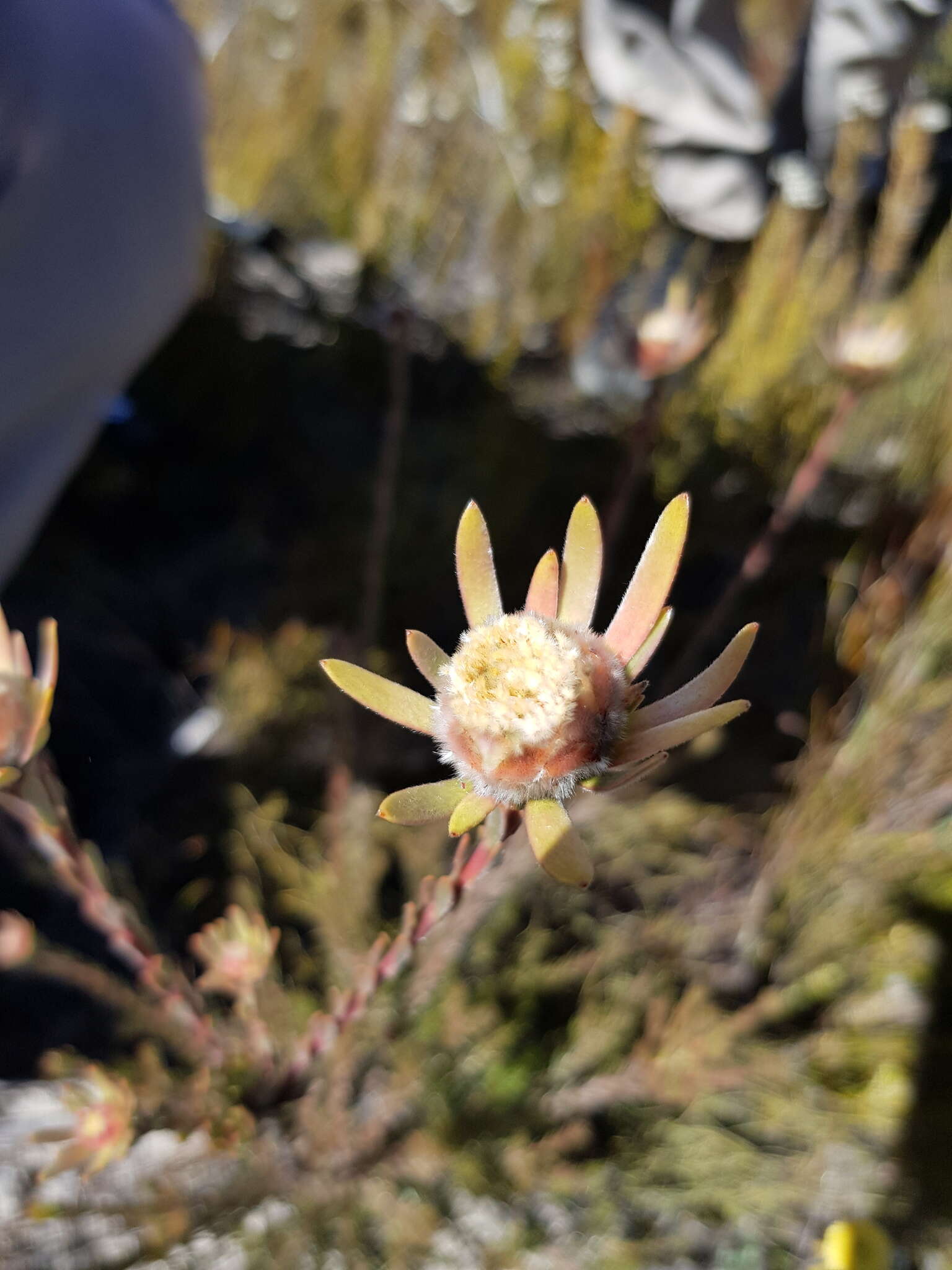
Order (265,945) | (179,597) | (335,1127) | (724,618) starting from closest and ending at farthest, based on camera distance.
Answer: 1. (265,945)
2. (335,1127)
3. (724,618)
4. (179,597)

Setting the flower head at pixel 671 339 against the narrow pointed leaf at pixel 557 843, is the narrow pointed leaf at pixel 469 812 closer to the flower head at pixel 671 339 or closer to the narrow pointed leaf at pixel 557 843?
the narrow pointed leaf at pixel 557 843

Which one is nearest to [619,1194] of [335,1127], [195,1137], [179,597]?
[335,1127]

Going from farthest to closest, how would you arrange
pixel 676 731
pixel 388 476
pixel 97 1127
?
1. pixel 388 476
2. pixel 97 1127
3. pixel 676 731

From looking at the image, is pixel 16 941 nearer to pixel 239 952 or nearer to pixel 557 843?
pixel 239 952

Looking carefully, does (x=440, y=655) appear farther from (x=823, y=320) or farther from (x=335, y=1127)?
(x=823, y=320)

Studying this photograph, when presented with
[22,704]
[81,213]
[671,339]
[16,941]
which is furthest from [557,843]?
[81,213]
